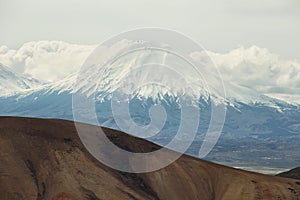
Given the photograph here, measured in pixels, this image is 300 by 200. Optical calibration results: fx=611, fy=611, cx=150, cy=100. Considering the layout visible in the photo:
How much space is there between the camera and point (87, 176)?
127 meters

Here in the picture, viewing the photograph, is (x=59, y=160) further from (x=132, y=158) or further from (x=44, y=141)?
(x=132, y=158)

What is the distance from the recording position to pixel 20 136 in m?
132

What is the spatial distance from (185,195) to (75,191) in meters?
30.2

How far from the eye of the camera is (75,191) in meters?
120

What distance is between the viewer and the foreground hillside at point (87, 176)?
121m

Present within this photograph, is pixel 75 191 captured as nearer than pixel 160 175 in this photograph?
Yes

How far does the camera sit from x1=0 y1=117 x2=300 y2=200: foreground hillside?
397 ft

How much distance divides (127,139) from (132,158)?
1046 cm

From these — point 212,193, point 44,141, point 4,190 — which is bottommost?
point 4,190

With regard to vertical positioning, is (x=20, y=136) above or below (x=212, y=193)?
below

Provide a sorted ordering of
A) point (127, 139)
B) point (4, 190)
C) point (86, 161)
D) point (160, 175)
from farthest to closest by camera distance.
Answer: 1. point (127, 139)
2. point (160, 175)
3. point (86, 161)
4. point (4, 190)

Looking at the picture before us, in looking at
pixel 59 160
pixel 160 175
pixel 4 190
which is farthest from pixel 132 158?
pixel 4 190

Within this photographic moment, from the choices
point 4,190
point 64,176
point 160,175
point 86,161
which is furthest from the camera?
point 160,175

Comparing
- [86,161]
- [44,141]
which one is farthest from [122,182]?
[44,141]
